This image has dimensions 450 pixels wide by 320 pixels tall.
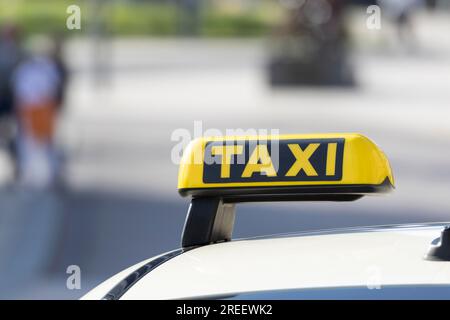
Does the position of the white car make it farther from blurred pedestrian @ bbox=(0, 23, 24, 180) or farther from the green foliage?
the green foliage

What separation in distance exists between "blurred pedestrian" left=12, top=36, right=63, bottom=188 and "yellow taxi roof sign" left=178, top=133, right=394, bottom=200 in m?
10.6

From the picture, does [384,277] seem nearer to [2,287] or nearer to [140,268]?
[140,268]

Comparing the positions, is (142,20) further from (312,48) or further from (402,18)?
(312,48)

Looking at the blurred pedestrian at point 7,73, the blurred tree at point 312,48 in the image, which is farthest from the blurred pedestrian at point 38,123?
the blurred tree at point 312,48

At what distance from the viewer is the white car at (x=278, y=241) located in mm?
2127

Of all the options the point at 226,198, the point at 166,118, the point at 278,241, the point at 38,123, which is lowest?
the point at 166,118

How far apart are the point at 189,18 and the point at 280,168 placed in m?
35.6

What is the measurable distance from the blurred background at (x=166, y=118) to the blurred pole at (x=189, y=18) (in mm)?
87

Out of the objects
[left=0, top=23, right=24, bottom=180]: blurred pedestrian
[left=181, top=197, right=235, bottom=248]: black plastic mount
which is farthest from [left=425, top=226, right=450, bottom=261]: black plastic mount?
[left=0, top=23, right=24, bottom=180]: blurred pedestrian

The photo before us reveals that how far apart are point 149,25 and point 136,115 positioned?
18713 millimetres

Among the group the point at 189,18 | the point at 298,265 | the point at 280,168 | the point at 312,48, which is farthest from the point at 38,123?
the point at 189,18

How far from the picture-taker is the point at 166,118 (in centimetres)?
1988

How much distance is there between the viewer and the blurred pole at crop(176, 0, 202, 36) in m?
37.4
